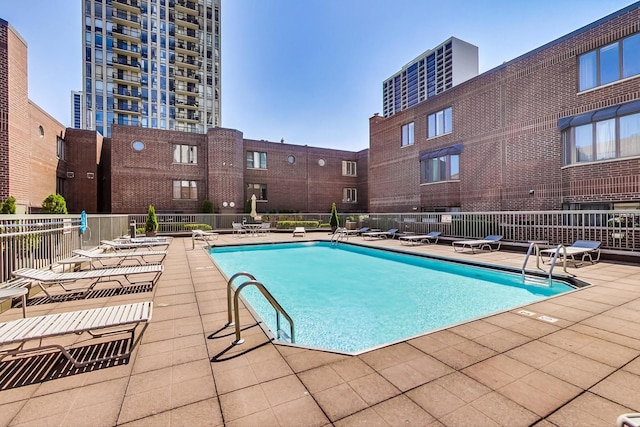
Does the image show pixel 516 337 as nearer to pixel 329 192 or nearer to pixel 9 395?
pixel 9 395

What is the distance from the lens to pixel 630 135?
10.5m

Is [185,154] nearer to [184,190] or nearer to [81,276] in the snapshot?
[184,190]

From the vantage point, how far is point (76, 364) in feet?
9.30

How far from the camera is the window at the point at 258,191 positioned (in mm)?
26784

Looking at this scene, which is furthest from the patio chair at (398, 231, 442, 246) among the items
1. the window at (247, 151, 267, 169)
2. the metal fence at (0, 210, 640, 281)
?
the window at (247, 151, 267, 169)

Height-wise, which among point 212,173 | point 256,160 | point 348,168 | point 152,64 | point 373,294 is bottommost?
point 373,294

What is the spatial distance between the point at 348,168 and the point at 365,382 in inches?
1190

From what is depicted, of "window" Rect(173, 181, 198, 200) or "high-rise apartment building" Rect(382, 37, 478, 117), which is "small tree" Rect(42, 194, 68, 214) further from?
"high-rise apartment building" Rect(382, 37, 478, 117)

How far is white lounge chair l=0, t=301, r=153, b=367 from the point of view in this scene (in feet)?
8.88

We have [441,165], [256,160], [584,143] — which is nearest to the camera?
[584,143]

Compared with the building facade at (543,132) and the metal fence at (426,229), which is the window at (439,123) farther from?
the metal fence at (426,229)

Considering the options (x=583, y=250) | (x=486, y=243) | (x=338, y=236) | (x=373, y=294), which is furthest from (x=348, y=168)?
(x=373, y=294)

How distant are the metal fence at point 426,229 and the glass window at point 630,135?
3.34 meters

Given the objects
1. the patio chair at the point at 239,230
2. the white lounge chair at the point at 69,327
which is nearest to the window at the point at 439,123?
the patio chair at the point at 239,230
